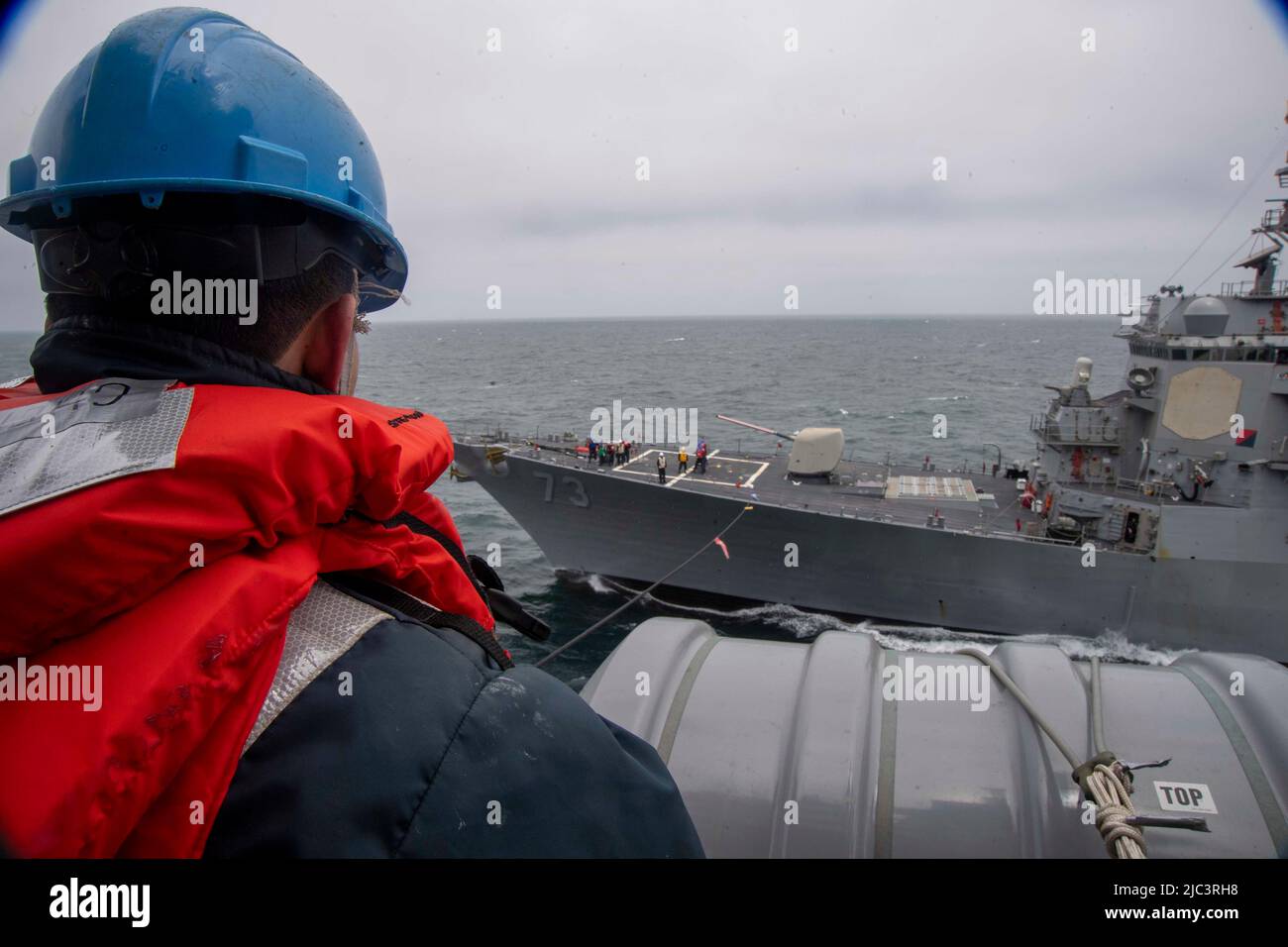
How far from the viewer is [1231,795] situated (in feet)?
9.32

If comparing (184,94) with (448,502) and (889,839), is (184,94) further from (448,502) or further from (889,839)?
(448,502)

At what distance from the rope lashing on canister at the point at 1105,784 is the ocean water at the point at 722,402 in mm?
617

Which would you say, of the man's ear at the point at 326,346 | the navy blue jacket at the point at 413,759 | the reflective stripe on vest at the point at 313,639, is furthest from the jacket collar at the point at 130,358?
the reflective stripe on vest at the point at 313,639

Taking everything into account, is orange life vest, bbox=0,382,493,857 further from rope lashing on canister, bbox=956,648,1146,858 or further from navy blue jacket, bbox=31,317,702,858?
rope lashing on canister, bbox=956,648,1146,858

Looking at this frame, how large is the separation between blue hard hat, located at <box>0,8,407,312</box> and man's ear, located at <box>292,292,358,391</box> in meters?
0.23

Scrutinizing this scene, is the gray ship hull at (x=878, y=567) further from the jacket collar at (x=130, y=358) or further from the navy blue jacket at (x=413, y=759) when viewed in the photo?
the jacket collar at (x=130, y=358)

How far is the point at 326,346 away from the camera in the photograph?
157 cm

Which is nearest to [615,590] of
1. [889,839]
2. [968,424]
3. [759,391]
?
[889,839]

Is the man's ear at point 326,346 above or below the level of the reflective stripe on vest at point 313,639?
above

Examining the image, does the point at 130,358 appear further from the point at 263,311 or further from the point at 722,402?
the point at 722,402

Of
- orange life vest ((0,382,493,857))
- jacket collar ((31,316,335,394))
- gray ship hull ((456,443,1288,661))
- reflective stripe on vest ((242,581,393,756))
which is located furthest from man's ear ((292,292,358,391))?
gray ship hull ((456,443,1288,661))

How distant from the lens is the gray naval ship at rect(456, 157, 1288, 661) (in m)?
21.1

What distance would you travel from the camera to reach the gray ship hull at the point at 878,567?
70.0 feet

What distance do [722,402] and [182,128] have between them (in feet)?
233
